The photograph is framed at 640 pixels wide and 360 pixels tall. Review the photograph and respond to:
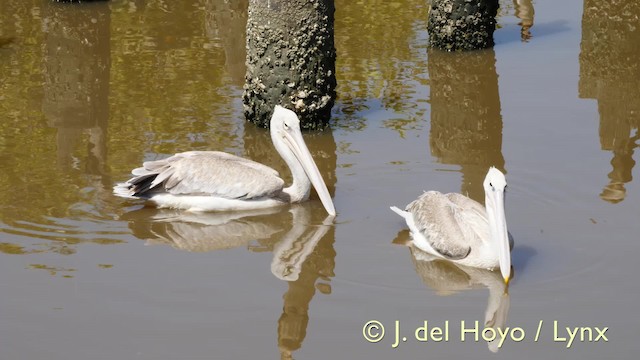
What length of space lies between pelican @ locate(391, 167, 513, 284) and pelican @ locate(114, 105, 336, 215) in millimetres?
751

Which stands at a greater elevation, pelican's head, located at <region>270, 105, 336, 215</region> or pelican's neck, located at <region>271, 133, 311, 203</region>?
pelican's head, located at <region>270, 105, 336, 215</region>

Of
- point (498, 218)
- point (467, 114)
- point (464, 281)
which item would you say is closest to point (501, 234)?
point (498, 218)

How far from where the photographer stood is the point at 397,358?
638cm

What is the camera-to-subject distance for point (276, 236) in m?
8.16

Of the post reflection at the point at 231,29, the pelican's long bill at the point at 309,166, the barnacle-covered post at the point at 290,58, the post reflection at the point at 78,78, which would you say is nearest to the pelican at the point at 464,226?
the pelican's long bill at the point at 309,166

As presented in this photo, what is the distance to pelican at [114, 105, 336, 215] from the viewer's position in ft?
27.8

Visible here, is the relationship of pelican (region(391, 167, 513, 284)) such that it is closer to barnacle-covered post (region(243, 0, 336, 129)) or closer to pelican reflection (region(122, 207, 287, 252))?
pelican reflection (region(122, 207, 287, 252))

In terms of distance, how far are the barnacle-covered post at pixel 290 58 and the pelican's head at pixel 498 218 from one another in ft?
9.62

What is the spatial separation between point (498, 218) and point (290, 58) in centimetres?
322

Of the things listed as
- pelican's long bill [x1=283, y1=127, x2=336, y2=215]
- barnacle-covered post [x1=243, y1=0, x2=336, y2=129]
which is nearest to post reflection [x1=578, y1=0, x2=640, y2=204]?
pelican's long bill [x1=283, y1=127, x2=336, y2=215]

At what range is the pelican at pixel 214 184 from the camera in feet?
27.8

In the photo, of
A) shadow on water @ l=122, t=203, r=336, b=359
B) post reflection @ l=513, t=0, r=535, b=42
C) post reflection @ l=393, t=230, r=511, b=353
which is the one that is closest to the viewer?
post reflection @ l=393, t=230, r=511, b=353

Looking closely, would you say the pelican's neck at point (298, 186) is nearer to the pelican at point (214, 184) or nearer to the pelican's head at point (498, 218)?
the pelican at point (214, 184)

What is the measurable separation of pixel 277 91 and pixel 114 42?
3168 mm
